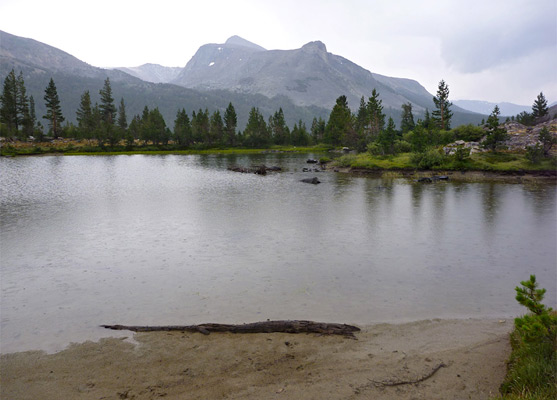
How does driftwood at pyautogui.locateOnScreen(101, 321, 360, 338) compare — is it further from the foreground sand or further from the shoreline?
the shoreline

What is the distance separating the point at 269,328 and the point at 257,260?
7496 millimetres

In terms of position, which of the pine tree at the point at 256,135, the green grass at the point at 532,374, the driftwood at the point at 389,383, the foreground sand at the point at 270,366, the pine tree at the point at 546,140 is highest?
the pine tree at the point at 256,135

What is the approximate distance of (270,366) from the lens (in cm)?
941

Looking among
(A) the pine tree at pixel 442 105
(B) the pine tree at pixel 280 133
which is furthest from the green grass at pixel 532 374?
(B) the pine tree at pixel 280 133

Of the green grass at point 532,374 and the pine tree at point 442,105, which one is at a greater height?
the pine tree at point 442,105

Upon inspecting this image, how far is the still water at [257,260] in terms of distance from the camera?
42.7ft

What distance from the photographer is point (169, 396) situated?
8.18 meters

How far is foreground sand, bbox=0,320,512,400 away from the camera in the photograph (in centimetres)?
834

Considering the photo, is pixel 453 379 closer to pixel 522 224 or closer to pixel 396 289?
pixel 396 289

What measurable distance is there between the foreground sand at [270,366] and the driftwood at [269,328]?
25 cm

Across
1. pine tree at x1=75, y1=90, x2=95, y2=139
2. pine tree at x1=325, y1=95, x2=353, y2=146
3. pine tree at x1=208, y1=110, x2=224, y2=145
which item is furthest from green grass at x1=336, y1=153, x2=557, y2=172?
pine tree at x1=75, y1=90, x2=95, y2=139

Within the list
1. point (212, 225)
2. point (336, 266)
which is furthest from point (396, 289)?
point (212, 225)

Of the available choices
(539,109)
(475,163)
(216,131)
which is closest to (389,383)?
(475,163)

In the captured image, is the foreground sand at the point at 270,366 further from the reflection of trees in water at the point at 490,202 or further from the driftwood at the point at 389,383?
the reflection of trees in water at the point at 490,202
